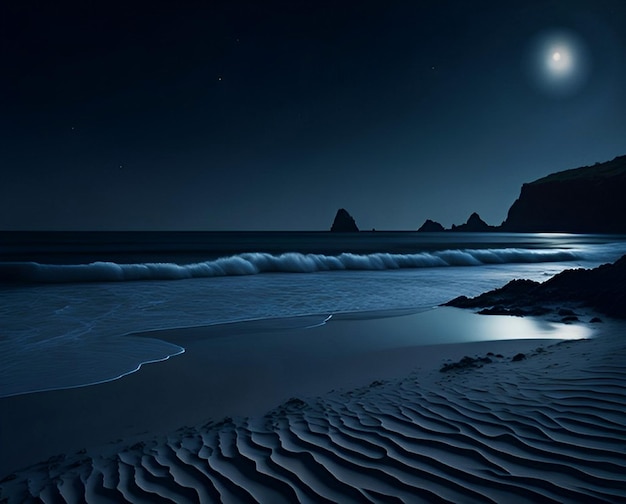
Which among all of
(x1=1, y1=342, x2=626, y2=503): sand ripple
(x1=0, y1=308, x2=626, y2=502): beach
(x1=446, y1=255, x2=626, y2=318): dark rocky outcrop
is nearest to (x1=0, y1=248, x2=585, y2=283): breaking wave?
(x1=446, y1=255, x2=626, y2=318): dark rocky outcrop

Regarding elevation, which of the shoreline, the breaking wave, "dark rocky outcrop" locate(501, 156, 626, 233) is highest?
"dark rocky outcrop" locate(501, 156, 626, 233)

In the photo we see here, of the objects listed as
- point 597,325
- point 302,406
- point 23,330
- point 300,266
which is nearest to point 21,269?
point 300,266

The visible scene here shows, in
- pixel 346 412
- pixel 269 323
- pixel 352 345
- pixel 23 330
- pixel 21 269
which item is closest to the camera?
pixel 346 412

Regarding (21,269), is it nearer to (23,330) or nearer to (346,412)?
(23,330)

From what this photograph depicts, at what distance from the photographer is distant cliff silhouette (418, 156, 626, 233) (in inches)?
4660

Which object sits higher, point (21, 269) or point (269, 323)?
point (21, 269)

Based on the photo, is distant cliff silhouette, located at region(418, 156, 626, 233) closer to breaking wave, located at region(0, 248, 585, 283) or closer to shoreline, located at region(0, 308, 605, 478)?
breaking wave, located at region(0, 248, 585, 283)

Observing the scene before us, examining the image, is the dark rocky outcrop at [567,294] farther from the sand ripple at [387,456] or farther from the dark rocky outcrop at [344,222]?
the dark rocky outcrop at [344,222]

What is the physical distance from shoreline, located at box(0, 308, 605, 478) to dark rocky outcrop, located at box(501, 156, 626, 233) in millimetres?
136375

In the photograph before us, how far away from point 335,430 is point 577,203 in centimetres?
15878

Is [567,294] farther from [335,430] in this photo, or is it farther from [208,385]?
[208,385]

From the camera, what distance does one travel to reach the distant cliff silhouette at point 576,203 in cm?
11838

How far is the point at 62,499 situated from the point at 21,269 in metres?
30.4

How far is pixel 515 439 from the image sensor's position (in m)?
3.18
